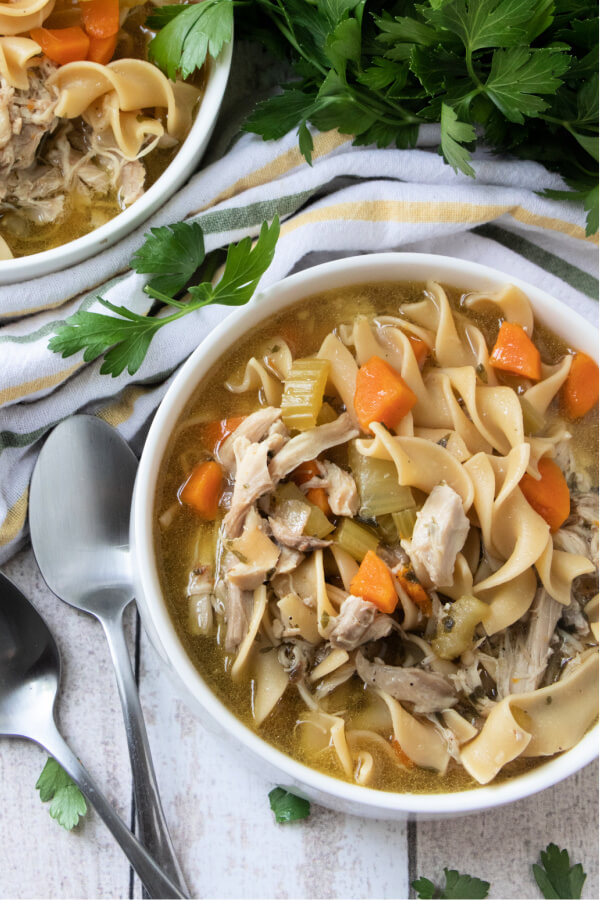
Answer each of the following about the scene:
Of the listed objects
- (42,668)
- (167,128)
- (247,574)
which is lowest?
(42,668)

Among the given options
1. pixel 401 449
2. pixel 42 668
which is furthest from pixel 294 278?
pixel 42 668

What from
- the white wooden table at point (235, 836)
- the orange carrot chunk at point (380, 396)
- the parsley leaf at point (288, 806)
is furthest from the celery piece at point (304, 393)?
the parsley leaf at point (288, 806)

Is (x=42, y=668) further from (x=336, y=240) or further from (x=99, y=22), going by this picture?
(x=99, y=22)

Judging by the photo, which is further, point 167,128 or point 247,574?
point 167,128

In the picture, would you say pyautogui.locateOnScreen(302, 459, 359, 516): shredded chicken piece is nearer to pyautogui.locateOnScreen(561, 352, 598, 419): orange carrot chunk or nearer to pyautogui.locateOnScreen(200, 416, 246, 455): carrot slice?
pyautogui.locateOnScreen(200, 416, 246, 455): carrot slice

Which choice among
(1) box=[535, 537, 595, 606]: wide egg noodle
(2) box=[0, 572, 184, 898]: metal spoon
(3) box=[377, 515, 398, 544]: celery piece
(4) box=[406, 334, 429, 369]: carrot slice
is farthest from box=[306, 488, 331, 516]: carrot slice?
(2) box=[0, 572, 184, 898]: metal spoon

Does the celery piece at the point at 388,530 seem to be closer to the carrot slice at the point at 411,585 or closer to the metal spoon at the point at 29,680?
the carrot slice at the point at 411,585
